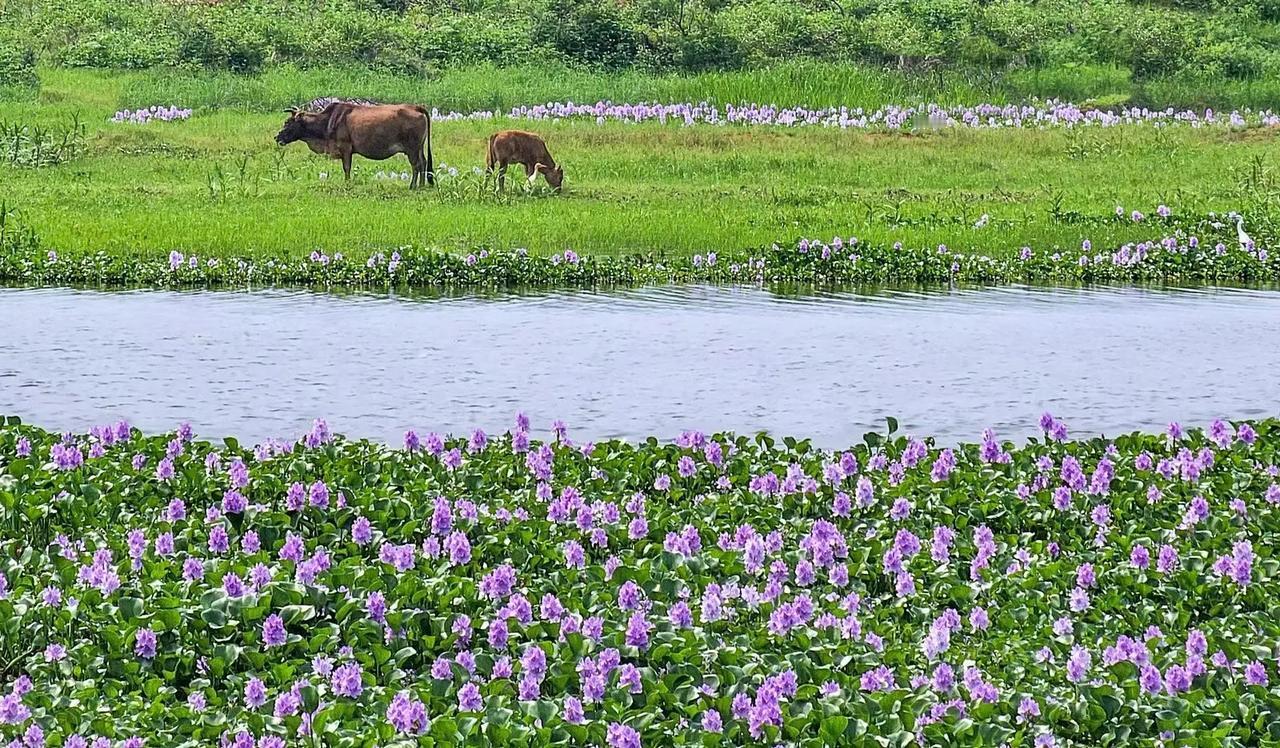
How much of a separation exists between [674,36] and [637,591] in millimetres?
25380

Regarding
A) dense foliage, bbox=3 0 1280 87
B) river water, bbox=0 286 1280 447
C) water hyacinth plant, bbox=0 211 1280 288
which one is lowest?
river water, bbox=0 286 1280 447

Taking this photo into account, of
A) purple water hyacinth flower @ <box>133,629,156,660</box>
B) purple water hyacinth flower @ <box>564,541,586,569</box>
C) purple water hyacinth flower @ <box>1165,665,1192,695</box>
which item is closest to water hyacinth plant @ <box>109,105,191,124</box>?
purple water hyacinth flower @ <box>564,541,586,569</box>

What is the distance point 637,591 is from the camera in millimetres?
5633

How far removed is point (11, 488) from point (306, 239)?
9.20m

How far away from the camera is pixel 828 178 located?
70.9 feet

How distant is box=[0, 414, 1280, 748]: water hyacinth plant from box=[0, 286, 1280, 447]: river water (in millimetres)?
1732

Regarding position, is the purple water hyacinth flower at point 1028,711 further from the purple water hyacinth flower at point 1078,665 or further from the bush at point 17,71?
the bush at point 17,71

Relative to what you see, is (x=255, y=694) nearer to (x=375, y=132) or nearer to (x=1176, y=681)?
(x=1176, y=681)

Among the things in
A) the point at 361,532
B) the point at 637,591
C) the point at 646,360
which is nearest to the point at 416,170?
the point at 646,360

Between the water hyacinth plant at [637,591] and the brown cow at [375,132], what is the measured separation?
43.8 feet

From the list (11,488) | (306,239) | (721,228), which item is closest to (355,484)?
(11,488)

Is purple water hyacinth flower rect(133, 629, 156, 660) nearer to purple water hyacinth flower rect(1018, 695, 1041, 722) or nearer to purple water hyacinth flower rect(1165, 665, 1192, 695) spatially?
purple water hyacinth flower rect(1018, 695, 1041, 722)

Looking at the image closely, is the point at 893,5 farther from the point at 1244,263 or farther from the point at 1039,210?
the point at 1244,263

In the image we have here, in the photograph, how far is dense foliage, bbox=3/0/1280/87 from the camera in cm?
2977
